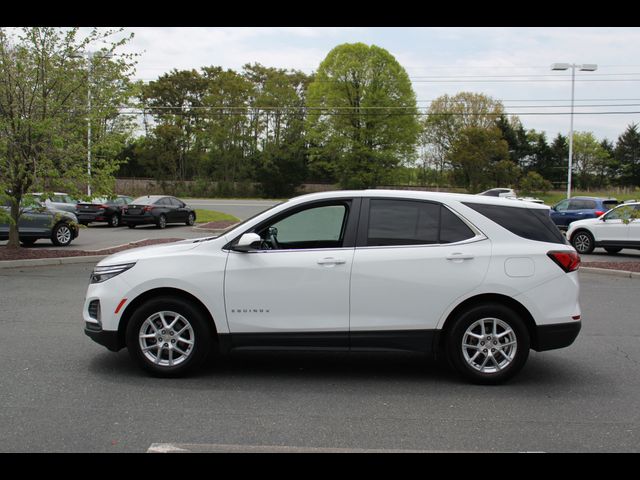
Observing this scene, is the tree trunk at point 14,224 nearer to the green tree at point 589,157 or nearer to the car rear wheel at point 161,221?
the car rear wheel at point 161,221

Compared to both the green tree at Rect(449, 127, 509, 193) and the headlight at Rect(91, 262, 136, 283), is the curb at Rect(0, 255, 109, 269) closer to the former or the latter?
the headlight at Rect(91, 262, 136, 283)

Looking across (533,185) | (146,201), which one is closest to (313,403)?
(146,201)

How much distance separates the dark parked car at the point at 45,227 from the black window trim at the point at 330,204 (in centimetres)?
1266

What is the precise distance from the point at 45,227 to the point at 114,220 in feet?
32.1

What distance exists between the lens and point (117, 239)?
69.5 ft

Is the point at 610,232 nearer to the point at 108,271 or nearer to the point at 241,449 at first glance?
the point at 108,271

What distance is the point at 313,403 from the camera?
505 centimetres

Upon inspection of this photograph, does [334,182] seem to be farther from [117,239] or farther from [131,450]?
[131,450]

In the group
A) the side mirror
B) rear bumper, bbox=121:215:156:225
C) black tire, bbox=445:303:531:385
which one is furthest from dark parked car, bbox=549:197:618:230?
the side mirror

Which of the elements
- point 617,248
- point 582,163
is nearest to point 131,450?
point 617,248

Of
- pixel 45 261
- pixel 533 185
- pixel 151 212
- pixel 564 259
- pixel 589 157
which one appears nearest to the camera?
pixel 564 259

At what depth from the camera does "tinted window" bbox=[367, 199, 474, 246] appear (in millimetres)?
5637
